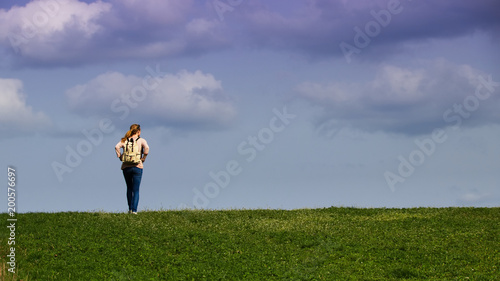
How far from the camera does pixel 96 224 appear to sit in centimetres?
2345

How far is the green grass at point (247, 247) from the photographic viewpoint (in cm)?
1780

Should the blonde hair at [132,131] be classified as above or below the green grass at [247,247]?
above

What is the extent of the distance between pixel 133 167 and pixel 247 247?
7635mm

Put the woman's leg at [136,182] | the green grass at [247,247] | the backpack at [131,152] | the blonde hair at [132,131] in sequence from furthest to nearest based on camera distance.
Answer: the blonde hair at [132,131], the woman's leg at [136,182], the backpack at [131,152], the green grass at [247,247]

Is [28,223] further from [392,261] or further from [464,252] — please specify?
[464,252]

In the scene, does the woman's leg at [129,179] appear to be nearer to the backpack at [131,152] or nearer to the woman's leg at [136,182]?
the woman's leg at [136,182]

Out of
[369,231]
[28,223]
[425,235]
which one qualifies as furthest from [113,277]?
[425,235]

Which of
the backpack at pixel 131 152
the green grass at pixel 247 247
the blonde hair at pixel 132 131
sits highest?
the blonde hair at pixel 132 131

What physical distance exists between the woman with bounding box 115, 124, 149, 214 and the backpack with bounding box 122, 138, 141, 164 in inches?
4.6

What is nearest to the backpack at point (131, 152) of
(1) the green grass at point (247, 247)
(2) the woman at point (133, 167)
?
(2) the woman at point (133, 167)

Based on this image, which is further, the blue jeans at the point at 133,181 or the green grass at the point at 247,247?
the blue jeans at the point at 133,181

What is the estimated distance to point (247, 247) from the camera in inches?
800

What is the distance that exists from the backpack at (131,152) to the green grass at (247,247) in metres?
2.54

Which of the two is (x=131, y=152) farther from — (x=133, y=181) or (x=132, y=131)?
(x=133, y=181)
